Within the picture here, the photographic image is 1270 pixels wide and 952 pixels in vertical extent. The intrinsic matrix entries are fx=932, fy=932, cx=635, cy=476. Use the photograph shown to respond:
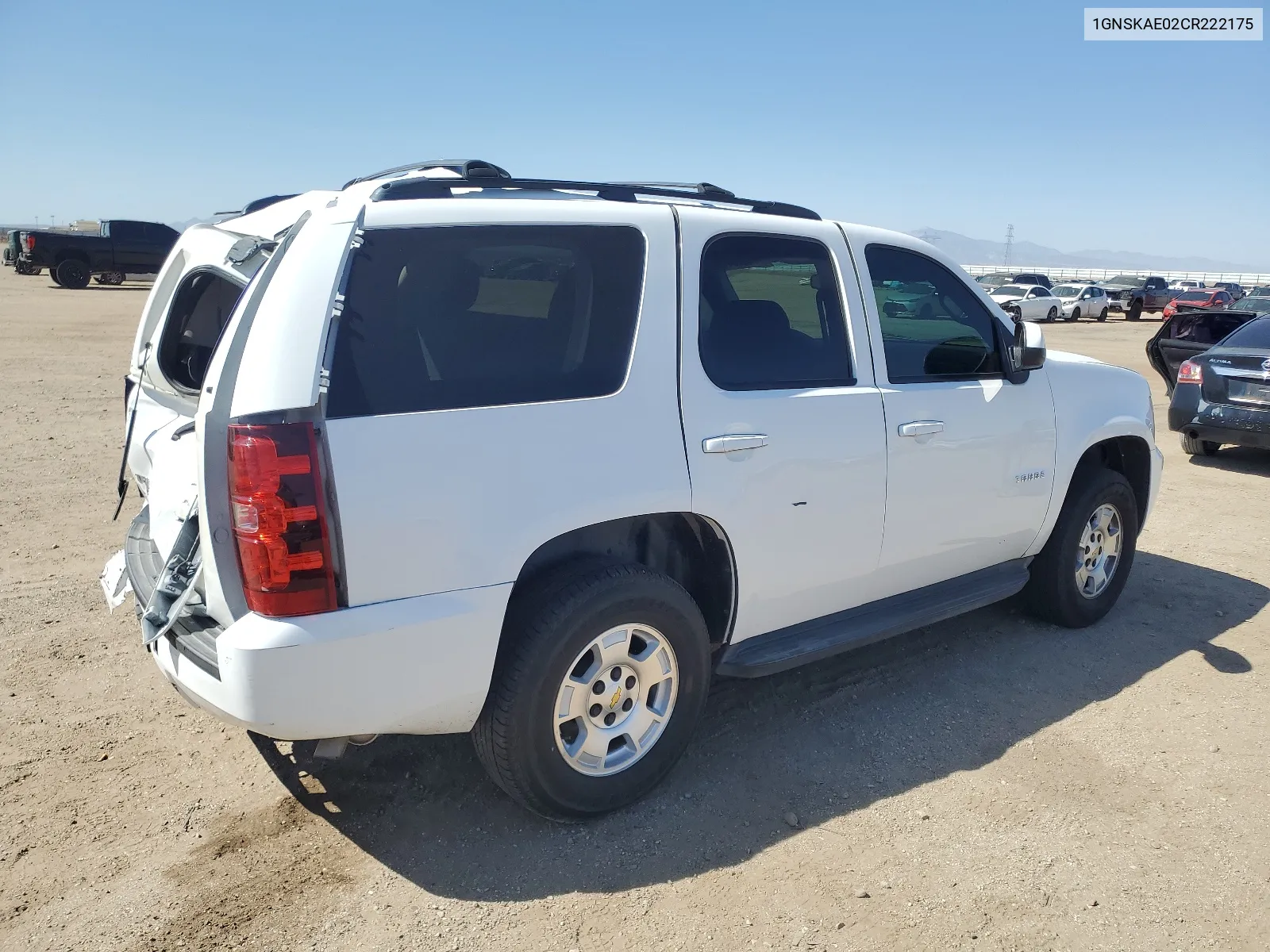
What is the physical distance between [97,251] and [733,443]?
30.6 meters

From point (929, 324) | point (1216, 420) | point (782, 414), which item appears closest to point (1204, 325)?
point (1216, 420)

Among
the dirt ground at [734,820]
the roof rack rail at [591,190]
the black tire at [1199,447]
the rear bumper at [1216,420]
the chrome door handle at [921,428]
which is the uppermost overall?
the roof rack rail at [591,190]

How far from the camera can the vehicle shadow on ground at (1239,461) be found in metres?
9.31

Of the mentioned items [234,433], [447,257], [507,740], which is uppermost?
[447,257]

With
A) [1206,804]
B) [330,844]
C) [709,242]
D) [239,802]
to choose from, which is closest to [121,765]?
[239,802]

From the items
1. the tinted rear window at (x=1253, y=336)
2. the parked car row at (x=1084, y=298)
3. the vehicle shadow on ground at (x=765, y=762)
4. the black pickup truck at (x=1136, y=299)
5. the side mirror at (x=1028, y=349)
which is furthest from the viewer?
the black pickup truck at (x=1136, y=299)

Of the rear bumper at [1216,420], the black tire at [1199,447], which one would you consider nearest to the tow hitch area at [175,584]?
the rear bumper at [1216,420]

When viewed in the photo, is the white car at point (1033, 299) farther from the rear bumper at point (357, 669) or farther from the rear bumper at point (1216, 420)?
the rear bumper at point (357, 669)

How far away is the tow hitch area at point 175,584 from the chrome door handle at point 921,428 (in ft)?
8.49

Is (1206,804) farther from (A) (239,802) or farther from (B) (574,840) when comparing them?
(A) (239,802)

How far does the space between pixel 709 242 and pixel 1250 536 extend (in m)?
5.69

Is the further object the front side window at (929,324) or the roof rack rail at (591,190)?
the front side window at (929,324)

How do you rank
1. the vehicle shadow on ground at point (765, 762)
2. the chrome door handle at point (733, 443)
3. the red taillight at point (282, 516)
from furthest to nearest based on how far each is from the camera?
the chrome door handle at point (733, 443), the vehicle shadow on ground at point (765, 762), the red taillight at point (282, 516)

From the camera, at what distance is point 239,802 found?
321 cm
